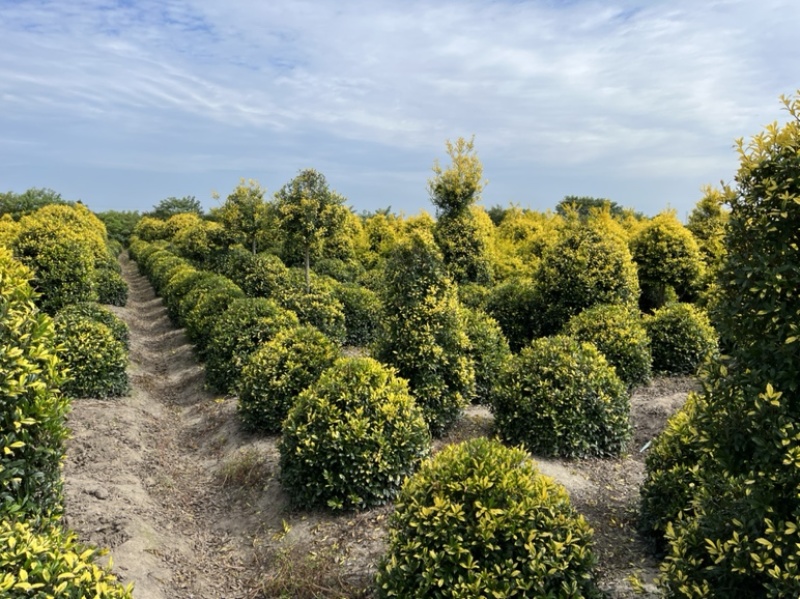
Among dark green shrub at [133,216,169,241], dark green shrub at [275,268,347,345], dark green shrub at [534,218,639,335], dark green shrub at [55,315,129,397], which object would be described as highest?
dark green shrub at [133,216,169,241]

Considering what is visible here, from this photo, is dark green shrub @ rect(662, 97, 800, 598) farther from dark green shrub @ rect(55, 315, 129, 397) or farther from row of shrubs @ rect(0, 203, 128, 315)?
row of shrubs @ rect(0, 203, 128, 315)

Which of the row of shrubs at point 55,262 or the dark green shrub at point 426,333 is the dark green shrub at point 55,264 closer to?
the row of shrubs at point 55,262

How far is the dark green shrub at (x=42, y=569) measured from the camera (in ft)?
7.79

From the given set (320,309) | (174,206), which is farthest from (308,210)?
(174,206)

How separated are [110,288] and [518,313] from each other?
14.0 m

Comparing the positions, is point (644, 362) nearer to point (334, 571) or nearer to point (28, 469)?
point (334, 571)

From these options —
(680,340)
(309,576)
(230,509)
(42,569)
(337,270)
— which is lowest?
(230,509)

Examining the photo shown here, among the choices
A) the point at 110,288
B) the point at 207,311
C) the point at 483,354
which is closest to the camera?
the point at 483,354

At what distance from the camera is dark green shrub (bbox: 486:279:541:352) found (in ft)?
32.9

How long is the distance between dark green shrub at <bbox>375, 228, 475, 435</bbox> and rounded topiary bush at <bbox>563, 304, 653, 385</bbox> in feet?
7.59

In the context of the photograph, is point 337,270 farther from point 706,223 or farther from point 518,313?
point 706,223

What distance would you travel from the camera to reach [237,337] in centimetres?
913

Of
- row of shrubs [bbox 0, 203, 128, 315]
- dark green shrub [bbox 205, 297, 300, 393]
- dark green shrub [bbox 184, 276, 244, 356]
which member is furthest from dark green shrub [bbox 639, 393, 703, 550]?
row of shrubs [bbox 0, 203, 128, 315]

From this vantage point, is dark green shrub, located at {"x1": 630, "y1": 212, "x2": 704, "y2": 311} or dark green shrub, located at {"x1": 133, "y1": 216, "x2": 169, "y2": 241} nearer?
dark green shrub, located at {"x1": 630, "y1": 212, "x2": 704, "y2": 311}
